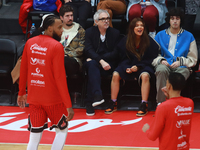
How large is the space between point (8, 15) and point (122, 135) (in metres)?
4.08

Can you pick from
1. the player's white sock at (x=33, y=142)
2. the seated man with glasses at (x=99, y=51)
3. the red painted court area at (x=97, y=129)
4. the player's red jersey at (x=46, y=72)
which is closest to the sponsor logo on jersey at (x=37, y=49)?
the player's red jersey at (x=46, y=72)

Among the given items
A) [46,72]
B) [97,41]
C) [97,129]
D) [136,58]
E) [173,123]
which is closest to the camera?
[173,123]

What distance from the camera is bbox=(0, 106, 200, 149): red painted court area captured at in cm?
348

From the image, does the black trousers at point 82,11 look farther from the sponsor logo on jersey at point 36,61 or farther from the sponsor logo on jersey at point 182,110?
the sponsor logo on jersey at point 182,110

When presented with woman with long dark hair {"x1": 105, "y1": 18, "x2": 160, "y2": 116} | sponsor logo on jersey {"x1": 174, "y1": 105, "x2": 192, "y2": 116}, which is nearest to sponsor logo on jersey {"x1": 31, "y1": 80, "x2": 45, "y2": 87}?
sponsor logo on jersey {"x1": 174, "y1": 105, "x2": 192, "y2": 116}

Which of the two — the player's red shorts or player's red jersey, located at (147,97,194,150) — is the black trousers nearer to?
the player's red shorts

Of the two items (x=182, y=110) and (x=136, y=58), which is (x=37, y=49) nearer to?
(x=182, y=110)

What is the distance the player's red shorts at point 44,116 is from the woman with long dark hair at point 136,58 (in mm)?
1877

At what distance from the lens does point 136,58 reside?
4.59 metres

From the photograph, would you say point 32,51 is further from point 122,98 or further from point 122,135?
point 122,98

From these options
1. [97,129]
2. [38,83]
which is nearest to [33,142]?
[38,83]

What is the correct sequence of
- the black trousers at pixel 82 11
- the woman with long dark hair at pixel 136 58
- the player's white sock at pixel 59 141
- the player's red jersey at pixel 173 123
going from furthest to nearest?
the black trousers at pixel 82 11, the woman with long dark hair at pixel 136 58, the player's white sock at pixel 59 141, the player's red jersey at pixel 173 123

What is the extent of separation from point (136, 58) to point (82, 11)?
1.50m

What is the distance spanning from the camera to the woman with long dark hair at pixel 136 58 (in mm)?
4453
